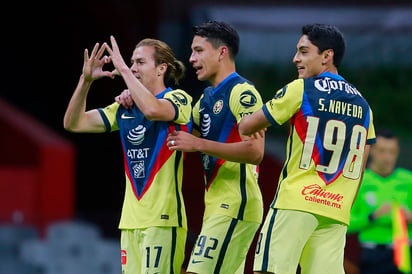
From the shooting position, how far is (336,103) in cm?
558

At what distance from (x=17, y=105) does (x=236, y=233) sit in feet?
39.3

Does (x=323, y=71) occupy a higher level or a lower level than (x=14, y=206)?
higher

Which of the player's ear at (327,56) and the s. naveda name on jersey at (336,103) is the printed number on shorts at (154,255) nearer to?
the s. naveda name on jersey at (336,103)

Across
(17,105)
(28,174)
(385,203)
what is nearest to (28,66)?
(17,105)

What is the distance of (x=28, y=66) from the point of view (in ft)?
56.3

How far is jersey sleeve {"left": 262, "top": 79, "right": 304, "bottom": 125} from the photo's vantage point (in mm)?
5516

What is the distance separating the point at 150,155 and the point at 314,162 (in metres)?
1.13

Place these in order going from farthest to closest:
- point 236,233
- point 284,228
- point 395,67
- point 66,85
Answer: point 66,85 → point 395,67 → point 236,233 → point 284,228

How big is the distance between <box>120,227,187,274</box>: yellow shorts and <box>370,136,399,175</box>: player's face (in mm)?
3139

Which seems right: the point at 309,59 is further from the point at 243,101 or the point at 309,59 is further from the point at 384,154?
the point at 384,154

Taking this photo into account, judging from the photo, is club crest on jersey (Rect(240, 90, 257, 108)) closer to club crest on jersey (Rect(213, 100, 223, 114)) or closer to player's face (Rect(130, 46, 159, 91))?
club crest on jersey (Rect(213, 100, 223, 114))

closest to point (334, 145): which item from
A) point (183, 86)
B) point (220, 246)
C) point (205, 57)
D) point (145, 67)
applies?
point (220, 246)

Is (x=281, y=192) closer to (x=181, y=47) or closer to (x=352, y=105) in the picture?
(x=352, y=105)

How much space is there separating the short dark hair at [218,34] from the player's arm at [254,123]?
0.74 meters
